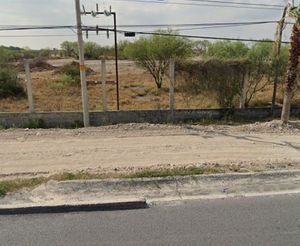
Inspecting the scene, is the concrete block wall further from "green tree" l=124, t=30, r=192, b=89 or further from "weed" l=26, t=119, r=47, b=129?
"green tree" l=124, t=30, r=192, b=89

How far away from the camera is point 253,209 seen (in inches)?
179

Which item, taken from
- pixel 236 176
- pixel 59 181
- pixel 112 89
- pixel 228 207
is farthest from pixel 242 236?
pixel 112 89

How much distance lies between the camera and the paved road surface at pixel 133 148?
651 centimetres

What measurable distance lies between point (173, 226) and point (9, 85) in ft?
46.5

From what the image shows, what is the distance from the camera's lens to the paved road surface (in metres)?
6.51

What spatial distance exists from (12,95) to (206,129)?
10.6 m

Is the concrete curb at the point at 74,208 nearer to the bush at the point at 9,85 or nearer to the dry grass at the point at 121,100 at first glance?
the dry grass at the point at 121,100

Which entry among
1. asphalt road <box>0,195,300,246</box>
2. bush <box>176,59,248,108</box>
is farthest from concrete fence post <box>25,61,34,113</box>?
asphalt road <box>0,195,300,246</box>

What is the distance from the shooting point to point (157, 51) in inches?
713

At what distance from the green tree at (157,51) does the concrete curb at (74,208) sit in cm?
1284

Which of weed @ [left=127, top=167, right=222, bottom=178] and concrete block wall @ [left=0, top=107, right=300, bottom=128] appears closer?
weed @ [left=127, top=167, right=222, bottom=178]

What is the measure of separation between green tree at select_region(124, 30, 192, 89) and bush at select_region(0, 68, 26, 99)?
6.13 meters

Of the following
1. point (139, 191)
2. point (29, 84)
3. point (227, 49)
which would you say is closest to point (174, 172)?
point (139, 191)

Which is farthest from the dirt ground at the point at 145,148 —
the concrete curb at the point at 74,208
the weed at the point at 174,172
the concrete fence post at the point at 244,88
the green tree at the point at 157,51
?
the green tree at the point at 157,51
